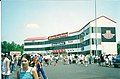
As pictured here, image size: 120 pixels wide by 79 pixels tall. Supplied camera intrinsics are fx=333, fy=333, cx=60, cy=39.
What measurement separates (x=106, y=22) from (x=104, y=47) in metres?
4.36

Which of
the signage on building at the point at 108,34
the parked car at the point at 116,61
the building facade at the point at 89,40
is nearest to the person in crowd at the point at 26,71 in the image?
the parked car at the point at 116,61

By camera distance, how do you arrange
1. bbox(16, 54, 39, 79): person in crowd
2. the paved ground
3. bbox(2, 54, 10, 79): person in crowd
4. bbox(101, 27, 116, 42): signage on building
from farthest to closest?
bbox(101, 27, 116, 42): signage on building, the paved ground, bbox(2, 54, 10, 79): person in crowd, bbox(16, 54, 39, 79): person in crowd

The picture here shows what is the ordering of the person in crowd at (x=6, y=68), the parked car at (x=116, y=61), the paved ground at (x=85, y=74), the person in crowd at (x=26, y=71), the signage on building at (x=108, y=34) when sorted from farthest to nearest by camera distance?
the signage on building at (x=108, y=34), the parked car at (x=116, y=61), the paved ground at (x=85, y=74), the person in crowd at (x=6, y=68), the person in crowd at (x=26, y=71)

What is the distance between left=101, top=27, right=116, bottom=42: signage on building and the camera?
39.9 m

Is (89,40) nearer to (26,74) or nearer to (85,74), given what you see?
(85,74)

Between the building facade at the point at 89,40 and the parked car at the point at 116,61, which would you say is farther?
the building facade at the point at 89,40

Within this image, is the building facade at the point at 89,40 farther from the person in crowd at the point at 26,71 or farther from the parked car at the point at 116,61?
the person in crowd at the point at 26,71

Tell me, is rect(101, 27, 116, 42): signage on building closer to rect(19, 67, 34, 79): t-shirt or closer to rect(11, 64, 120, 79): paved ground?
rect(11, 64, 120, 79): paved ground

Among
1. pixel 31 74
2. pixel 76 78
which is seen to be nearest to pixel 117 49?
pixel 76 78

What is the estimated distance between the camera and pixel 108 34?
4062 centimetres

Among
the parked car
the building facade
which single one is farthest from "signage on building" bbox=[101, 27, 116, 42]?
the parked car

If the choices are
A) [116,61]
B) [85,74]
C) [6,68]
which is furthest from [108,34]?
[6,68]

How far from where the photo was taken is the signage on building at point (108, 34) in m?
39.9

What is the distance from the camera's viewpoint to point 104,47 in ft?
130
